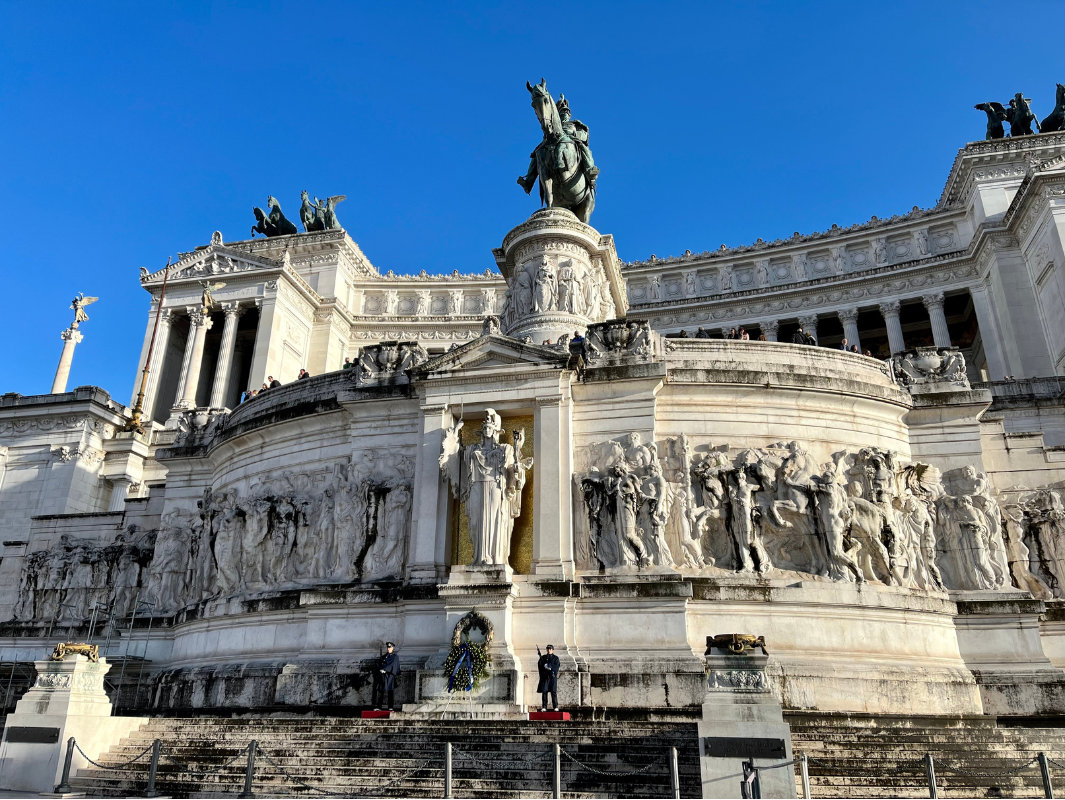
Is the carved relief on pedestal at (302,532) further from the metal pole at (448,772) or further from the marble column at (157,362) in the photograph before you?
the marble column at (157,362)

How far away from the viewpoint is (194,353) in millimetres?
68000

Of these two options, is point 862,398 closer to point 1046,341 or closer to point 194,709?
point 194,709

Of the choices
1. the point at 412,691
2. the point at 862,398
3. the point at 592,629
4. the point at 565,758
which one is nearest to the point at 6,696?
the point at 412,691

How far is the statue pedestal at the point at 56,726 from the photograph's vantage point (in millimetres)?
15023

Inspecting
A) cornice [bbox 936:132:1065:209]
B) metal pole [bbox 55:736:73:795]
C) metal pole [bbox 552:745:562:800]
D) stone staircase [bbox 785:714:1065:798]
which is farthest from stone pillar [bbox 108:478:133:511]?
cornice [bbox 936:132:1065:209]

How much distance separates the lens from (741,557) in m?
18.8

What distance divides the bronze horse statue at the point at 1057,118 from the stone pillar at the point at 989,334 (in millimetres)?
15242

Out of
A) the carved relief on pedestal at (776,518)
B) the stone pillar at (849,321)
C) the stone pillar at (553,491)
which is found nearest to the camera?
the stone pillar at (553,491)

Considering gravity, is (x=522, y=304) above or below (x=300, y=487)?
above

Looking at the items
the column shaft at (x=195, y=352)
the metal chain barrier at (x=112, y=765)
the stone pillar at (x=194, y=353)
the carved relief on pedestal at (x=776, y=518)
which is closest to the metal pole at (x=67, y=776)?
the metal chain barrier at (x=112, y=765)

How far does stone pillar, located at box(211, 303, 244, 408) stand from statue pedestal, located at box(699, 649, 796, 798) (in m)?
59.3

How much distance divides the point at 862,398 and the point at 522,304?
42.4ft

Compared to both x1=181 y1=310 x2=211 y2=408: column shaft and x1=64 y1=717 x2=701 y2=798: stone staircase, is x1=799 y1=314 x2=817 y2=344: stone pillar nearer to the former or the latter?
x1=181 y1=310 x2=211 y2=408: column shaft

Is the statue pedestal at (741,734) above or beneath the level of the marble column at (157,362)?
beneath
